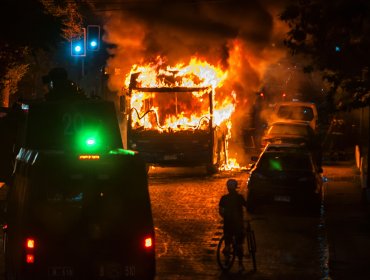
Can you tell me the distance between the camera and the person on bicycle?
1273 cm

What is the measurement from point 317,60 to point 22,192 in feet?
21.8

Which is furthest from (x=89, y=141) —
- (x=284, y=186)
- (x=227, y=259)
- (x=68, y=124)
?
(x=284, y=186)

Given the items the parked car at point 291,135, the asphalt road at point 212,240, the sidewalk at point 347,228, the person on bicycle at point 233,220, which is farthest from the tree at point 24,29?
the parked car at point 291,135

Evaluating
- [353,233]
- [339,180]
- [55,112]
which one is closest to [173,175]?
[339,180]

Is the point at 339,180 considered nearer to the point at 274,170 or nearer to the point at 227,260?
the point at 274,170

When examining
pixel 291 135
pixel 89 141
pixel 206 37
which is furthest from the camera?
→ pixel 291 135

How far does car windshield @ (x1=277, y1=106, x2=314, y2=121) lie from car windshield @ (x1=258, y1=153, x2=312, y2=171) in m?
18.0

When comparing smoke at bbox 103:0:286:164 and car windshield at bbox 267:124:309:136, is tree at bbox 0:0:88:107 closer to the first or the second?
smoke at bbox 103:0:286:164

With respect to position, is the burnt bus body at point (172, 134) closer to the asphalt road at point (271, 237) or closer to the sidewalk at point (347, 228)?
the asphalt road at point (271, 237)

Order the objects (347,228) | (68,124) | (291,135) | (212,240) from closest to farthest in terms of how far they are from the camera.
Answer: (68,124) → (212,240) → (347,228) → (291,135)

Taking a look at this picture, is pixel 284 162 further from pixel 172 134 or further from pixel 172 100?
pixel 172 100

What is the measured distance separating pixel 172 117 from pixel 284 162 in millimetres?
7796

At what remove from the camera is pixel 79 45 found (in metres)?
26.7

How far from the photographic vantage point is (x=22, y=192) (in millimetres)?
8703
